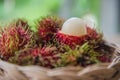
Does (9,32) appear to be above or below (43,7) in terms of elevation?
below

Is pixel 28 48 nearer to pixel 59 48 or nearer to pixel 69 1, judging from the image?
pixel 59 48

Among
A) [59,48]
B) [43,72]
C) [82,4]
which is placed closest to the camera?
[43,72]

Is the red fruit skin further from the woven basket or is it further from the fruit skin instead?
the woven basket

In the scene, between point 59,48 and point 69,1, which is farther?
point 69,1

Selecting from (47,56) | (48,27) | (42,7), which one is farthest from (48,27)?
(42,7)

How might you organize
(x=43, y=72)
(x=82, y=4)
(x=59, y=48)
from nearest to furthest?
(x=43, y=72)
(x=59, y=48)
(x=82, y=4)

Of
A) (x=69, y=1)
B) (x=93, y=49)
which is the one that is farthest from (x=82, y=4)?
(x=93, y=49)

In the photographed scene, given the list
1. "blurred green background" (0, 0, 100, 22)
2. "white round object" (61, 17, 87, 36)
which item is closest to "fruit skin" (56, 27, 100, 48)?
"white round object" (61, 17, 87, 36)

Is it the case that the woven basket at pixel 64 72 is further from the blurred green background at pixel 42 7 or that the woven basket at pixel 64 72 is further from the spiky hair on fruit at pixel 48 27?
the blurred green background at pixel 42 7

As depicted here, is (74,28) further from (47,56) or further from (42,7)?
(42,7)
